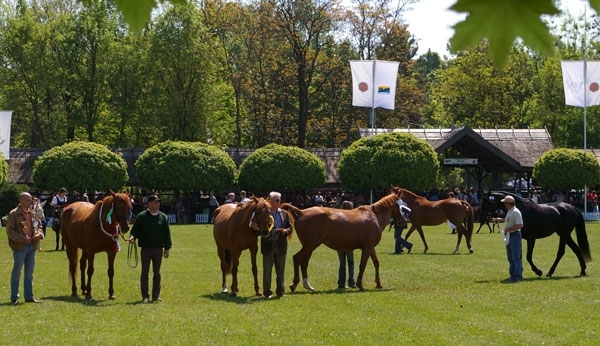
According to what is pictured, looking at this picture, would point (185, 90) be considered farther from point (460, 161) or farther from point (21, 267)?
point (21, 267)

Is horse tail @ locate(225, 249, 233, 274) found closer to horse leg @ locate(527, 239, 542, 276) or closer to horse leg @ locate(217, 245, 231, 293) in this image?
horse leg @ locate(217, 245, 231, 293)

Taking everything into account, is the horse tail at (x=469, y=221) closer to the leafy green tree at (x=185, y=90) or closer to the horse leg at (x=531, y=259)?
the horse leg at (x=531, y=259)

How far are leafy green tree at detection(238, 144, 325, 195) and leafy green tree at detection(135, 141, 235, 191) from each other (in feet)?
3.79

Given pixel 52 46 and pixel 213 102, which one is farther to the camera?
pixel 213 102

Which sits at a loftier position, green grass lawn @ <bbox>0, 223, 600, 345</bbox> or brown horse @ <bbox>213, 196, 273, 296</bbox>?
brown horse @ <bbox>213, 196, 273, 296</bbox>

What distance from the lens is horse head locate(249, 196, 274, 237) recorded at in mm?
14203

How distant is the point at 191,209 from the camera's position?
4462 centimetres

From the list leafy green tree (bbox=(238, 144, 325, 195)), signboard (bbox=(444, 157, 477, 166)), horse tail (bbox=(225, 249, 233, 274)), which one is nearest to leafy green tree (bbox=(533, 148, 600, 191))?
signboard (bbox=(444, 157, 477, 166))

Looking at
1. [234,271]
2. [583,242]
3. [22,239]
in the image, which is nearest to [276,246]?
[234,271]

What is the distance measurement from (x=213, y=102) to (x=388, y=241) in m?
28.2

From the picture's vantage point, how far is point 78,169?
137 feet

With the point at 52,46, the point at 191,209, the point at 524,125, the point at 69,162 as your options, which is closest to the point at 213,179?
the point at 191,209

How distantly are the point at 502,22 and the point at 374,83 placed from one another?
1600 inches

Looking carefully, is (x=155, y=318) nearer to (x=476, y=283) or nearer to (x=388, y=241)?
(x=476, y=283)
